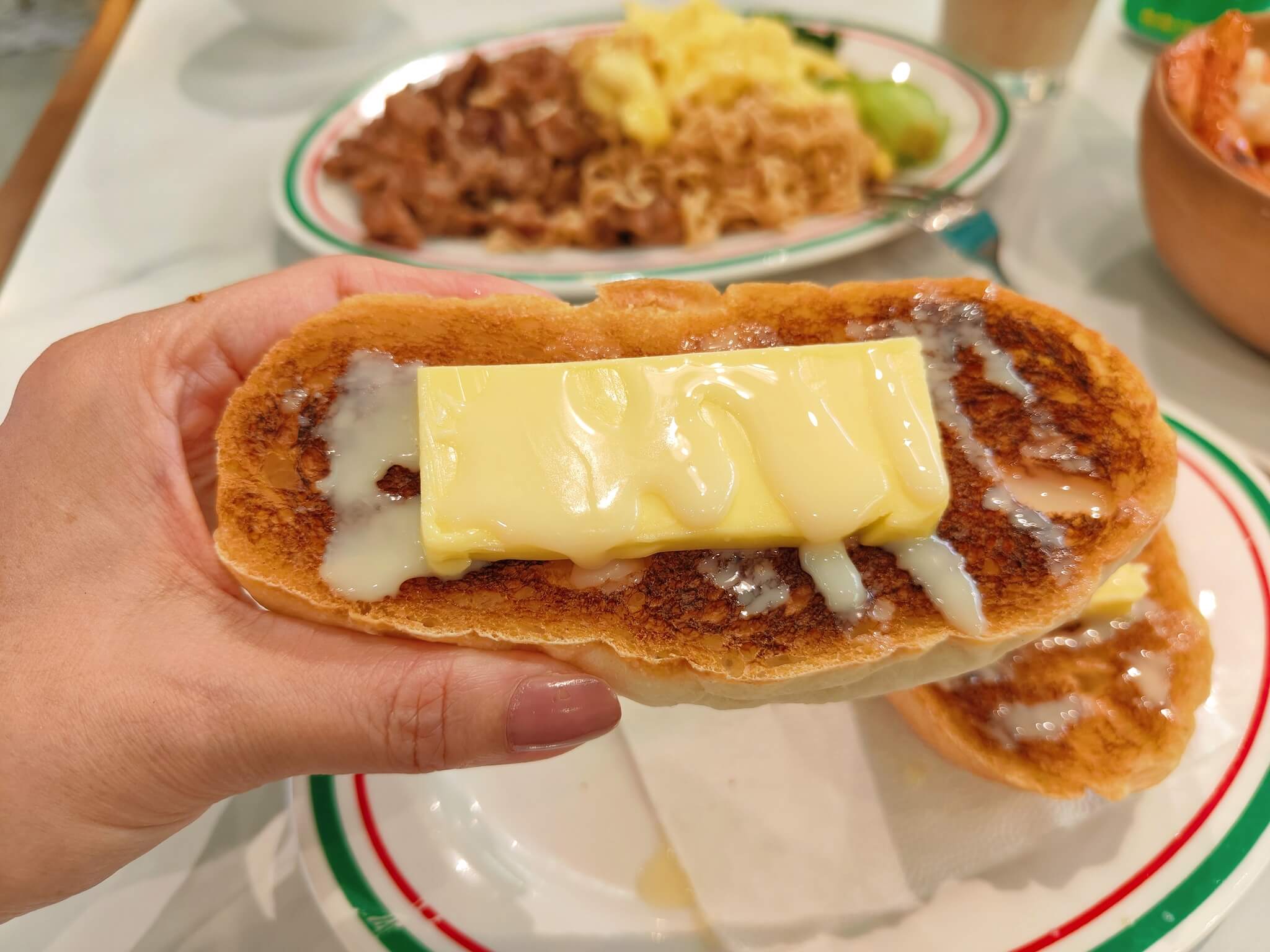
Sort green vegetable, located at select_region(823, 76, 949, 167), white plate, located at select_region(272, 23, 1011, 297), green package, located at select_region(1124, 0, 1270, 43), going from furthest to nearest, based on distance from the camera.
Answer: green package, located at select_region(1124, 0, 1270, 43) < green vegetable, located at select_region(823, 76, 949, 167) < white plate, located at select_region(272, 23, 1011, 297)

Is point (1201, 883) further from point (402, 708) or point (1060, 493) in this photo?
point (402, 708)

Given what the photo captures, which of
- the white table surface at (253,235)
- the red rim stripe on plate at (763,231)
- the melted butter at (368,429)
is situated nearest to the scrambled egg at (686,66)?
the red rim stripe on plate at (763,231)

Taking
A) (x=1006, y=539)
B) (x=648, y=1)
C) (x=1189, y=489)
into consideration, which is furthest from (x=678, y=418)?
(x=648, y=1)

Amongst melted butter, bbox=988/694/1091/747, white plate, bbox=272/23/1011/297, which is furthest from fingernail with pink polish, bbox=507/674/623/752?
white plate, bbox=272/23/1011/297

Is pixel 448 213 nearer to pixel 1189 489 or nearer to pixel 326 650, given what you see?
pixel 326 650

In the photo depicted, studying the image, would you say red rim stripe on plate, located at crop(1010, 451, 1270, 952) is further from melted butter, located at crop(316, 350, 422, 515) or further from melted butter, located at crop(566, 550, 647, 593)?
melted butter, located at crop(316, 350, 422, 515)

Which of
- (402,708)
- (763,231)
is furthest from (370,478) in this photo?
(763,231)

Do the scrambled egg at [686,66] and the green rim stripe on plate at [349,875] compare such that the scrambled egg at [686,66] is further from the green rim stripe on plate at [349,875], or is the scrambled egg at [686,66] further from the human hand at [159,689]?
the green rim stripe on plate at [349,875]

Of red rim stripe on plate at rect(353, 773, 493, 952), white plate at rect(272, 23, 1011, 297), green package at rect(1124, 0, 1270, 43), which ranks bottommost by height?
red rim stripe on plate at rect(353, 773, 493, 952)
